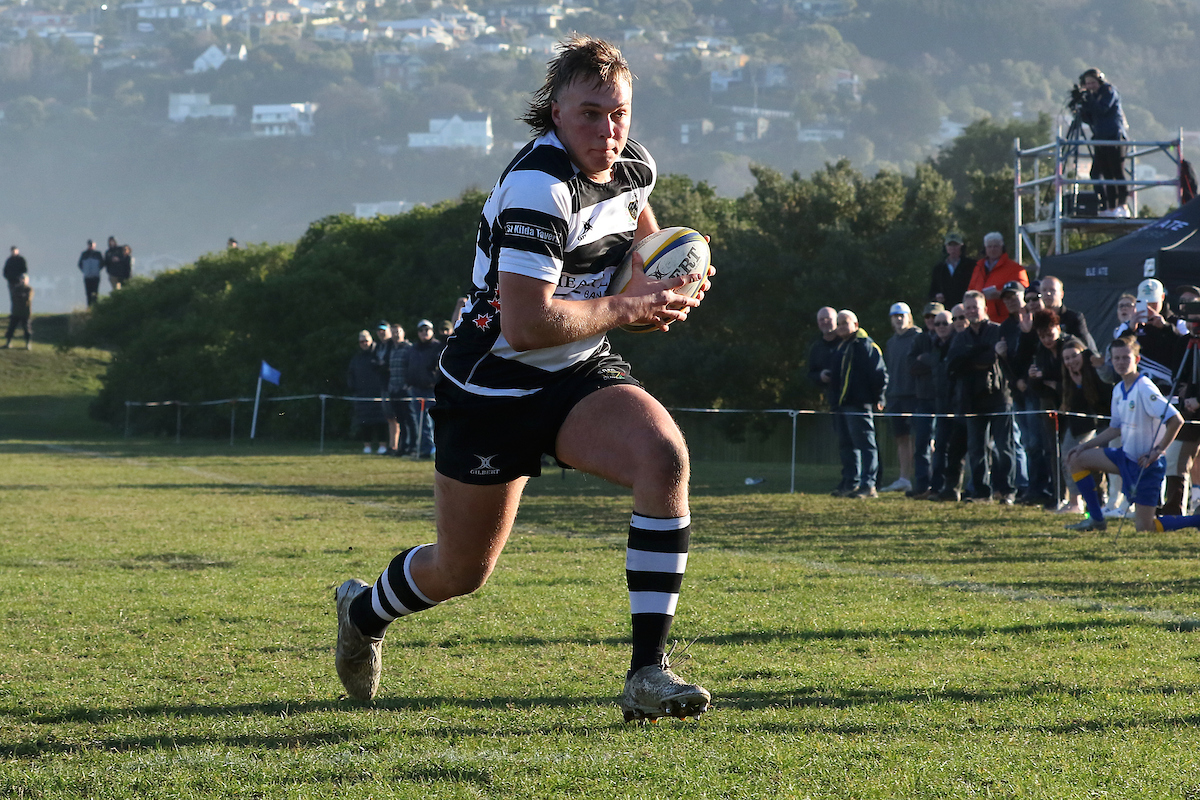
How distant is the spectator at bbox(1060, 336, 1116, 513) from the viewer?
39.4ft

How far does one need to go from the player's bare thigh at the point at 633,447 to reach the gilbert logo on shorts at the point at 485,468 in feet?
0.74

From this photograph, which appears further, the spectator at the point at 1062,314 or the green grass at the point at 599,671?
the spectator at the point at 1062,314

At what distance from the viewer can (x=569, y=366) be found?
4238mm

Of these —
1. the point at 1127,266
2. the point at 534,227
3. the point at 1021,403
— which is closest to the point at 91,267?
the point at 1127,266

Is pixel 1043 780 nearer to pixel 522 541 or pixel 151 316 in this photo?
pixel 522 541

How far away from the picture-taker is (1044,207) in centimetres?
2188

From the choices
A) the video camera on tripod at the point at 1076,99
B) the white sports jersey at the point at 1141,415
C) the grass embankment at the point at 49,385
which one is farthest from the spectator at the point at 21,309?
the white sports jersey at the point at 1141,415

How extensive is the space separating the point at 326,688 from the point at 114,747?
3.06 feet

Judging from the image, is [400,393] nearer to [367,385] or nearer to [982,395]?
[367,385]

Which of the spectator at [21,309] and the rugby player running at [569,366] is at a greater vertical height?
the spectator at [21,309]

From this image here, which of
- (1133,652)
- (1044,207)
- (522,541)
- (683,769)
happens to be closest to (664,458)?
(683,769)

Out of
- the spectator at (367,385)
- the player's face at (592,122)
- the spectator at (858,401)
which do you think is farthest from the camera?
the spectator at (367,385)

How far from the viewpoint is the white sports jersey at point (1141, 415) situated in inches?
410

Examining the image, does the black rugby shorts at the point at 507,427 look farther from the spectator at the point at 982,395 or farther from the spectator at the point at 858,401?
the spectator at the point at 858,401
